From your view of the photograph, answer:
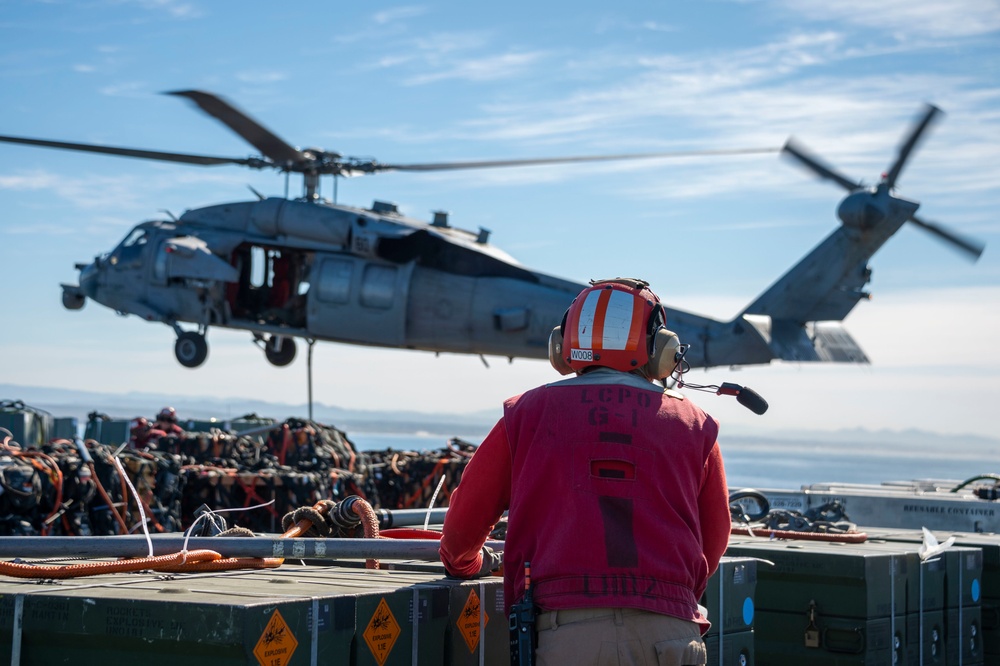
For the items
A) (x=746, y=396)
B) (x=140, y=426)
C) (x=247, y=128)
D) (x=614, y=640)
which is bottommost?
(x=614, y=640)

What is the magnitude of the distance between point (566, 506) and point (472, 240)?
694 inches

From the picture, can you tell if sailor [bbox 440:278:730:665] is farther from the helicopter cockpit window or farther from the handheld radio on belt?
the helicopter cockpit window

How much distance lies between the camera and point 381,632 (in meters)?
3.81

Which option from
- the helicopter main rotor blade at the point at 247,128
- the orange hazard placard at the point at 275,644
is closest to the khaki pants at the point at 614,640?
the orange hazard placard at the point at 275,644

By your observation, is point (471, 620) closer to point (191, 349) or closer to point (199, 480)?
point (199, 480)

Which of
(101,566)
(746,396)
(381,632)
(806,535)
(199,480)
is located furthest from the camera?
(199,480)

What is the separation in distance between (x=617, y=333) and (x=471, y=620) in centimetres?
112

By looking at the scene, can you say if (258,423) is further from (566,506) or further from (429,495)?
(566,506)

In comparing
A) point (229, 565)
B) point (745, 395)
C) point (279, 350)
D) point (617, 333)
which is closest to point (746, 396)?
point (745, 395)

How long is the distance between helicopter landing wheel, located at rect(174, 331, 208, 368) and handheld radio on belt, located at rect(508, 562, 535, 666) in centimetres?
1858

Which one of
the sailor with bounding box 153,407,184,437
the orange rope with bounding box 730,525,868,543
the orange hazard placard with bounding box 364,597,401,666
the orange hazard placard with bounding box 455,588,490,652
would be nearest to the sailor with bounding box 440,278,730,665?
the orange hazard placard with bounding box 455,588,490,652

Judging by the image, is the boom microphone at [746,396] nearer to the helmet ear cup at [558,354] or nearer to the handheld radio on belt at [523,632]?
the helmet ear cup at [558,354]

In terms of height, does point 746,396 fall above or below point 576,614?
above

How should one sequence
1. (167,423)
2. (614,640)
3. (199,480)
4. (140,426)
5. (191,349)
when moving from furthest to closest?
(191,349) < (140,426) < (167,423) < (199,480) < (614,640)
